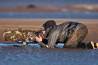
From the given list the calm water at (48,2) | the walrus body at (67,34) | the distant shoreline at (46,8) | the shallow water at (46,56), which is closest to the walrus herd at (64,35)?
the walrus body at (67,34)

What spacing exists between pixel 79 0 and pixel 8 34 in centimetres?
3522

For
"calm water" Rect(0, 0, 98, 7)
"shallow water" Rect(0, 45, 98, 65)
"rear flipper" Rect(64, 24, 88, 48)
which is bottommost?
"shallow water" Rect(0, 45, 98, 65)

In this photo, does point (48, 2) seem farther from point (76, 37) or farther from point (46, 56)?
point (46, 56)

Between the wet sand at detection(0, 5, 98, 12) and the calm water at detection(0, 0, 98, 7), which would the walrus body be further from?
the calm water at detection(0, 0, 98, 7)

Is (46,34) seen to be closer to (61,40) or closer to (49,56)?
(61,40)

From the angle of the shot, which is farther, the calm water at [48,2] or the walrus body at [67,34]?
the calm water at [48,2]

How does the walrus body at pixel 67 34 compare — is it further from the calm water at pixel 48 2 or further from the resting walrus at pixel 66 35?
the calm water at pixel 48 2

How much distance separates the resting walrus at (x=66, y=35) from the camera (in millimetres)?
11562

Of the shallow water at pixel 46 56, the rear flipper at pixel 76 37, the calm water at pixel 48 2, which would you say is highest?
the calm water at pixel 48 2

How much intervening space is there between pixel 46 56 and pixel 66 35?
125 centimetres

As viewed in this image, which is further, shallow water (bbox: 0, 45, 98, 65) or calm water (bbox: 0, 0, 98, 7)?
calm water (bbox: 0, 0, 98, 7)

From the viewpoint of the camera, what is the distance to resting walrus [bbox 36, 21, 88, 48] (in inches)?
455

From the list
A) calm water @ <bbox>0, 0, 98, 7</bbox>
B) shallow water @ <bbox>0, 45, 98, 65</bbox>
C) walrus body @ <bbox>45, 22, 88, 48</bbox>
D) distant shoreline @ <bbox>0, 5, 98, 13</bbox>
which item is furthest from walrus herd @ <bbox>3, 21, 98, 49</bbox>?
calm water @ <bbox>0, 0, 98, 7</bbox>

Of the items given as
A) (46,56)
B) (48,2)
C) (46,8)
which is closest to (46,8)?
(46,8)
